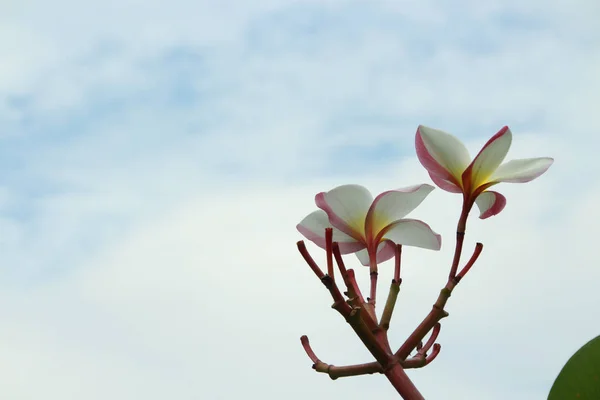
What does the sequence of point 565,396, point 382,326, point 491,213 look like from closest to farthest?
point 565,396
point 382,326
point 491,213

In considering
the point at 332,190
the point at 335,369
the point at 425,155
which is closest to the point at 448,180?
the point at 425,155

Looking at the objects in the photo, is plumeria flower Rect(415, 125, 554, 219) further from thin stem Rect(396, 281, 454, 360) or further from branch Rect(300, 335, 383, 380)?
branch Rect(300, 335, 383, 380)

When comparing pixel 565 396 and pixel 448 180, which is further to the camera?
pixel 448 180

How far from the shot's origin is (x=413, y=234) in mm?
974

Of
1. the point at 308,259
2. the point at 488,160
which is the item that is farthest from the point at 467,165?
the point at 308,259

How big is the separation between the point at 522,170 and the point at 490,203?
63 millimetres

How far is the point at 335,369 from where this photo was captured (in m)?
0.89

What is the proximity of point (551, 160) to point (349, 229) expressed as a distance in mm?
269

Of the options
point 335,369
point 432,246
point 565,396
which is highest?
point 432,246

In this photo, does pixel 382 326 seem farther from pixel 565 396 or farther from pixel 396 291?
pixel 565 396

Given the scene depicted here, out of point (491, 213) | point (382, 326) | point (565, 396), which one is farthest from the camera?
point (491, 213)

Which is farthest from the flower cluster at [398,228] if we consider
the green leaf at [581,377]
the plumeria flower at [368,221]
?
the green leaf at [581,377]

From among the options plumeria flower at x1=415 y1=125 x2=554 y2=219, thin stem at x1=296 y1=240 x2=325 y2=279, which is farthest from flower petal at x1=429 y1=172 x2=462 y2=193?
Result: thin stem at x1=296 y1=240 x2=325 y2=279

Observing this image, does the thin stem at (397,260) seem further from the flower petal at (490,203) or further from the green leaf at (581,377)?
Answer: the green leaf at (581,377)
